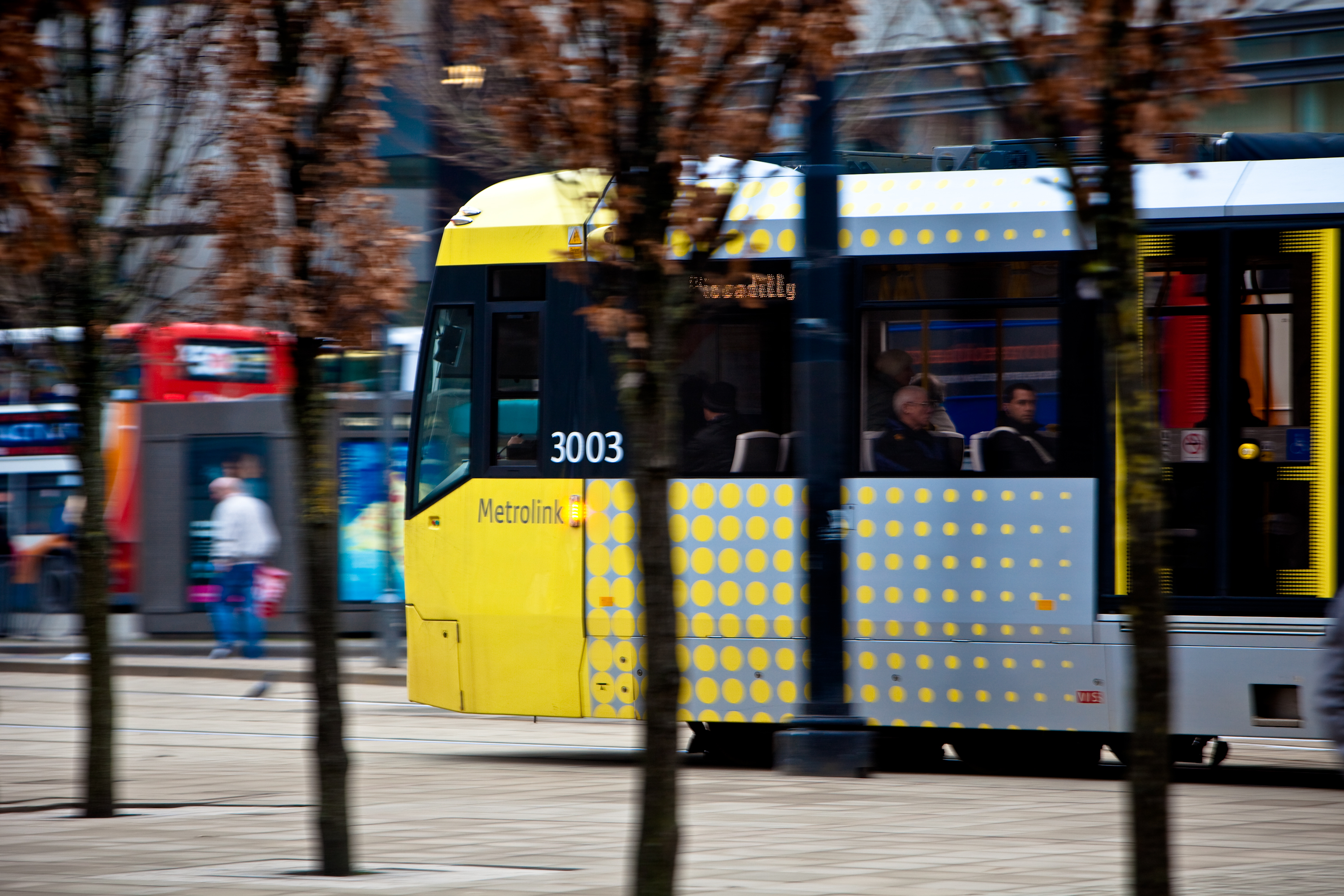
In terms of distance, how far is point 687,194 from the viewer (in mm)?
5789

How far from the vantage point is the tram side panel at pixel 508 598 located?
10656 mm

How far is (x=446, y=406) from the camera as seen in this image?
11352 mm

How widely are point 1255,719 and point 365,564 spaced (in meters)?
13.1

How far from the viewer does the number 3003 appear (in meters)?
10.7

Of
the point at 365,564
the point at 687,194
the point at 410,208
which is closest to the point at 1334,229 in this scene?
the point at 687,194

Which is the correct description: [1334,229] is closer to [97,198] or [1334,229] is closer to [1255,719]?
[1255,719]

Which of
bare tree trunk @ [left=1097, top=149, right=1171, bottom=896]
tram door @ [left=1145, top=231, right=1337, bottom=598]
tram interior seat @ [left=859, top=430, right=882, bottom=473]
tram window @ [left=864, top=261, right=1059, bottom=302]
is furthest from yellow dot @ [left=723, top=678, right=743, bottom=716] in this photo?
bare tree trunk @ [left=1097, top=149, right=1171, bottom=896]

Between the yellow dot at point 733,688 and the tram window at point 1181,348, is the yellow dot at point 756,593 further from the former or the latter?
the tram window at point 1181,348

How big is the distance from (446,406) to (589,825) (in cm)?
373

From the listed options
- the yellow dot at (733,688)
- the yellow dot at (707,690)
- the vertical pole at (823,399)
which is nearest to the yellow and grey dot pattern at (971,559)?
the vertical pole at (823,399)

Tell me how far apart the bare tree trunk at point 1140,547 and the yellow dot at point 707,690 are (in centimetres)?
526

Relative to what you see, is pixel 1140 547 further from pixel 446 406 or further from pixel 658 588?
pixel 446 406

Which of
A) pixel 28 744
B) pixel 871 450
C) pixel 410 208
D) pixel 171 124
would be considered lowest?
pixel 28 744

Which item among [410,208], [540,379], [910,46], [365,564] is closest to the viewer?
[540,379]
